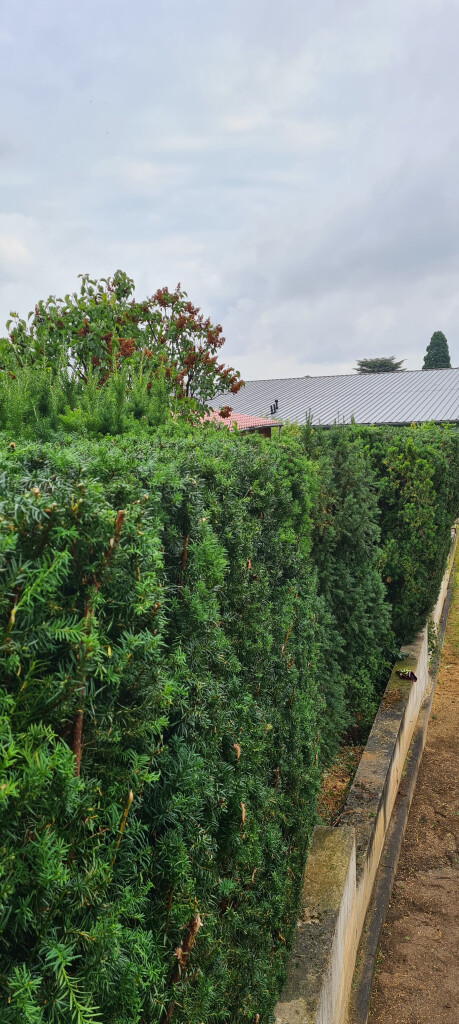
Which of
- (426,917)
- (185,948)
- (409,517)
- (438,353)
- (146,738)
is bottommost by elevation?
(426,917)

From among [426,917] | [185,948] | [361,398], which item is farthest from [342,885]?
[361,398]

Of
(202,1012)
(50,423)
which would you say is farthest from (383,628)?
(202,1012)

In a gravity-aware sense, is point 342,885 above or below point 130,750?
below

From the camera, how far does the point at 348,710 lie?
6012 millimetres

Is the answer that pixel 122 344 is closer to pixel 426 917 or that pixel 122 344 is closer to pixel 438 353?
pixel 426 917

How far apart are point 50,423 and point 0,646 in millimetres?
3275

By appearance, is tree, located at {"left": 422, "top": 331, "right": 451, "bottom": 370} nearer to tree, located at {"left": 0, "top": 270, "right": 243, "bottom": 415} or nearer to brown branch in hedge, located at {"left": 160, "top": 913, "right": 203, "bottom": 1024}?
tree, located at {"left": 0, "top": 270, "right": 243, "bottom": 415}

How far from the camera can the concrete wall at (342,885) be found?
2.91 m

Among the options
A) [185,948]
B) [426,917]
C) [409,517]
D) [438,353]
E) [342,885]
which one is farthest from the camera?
[438,353]

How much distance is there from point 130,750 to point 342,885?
2.60 m

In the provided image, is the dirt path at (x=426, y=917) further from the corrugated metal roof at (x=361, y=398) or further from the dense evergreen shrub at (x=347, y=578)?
the corrugated metal roof at (x=361, y=398)

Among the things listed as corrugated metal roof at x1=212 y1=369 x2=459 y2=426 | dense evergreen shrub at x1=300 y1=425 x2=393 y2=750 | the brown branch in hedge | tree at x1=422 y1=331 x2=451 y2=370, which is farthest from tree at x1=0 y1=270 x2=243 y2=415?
tree at x1=422 y1=331 x2=451 y2=370

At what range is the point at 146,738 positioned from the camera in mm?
1462

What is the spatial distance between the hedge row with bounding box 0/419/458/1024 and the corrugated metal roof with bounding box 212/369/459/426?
27121 mm
